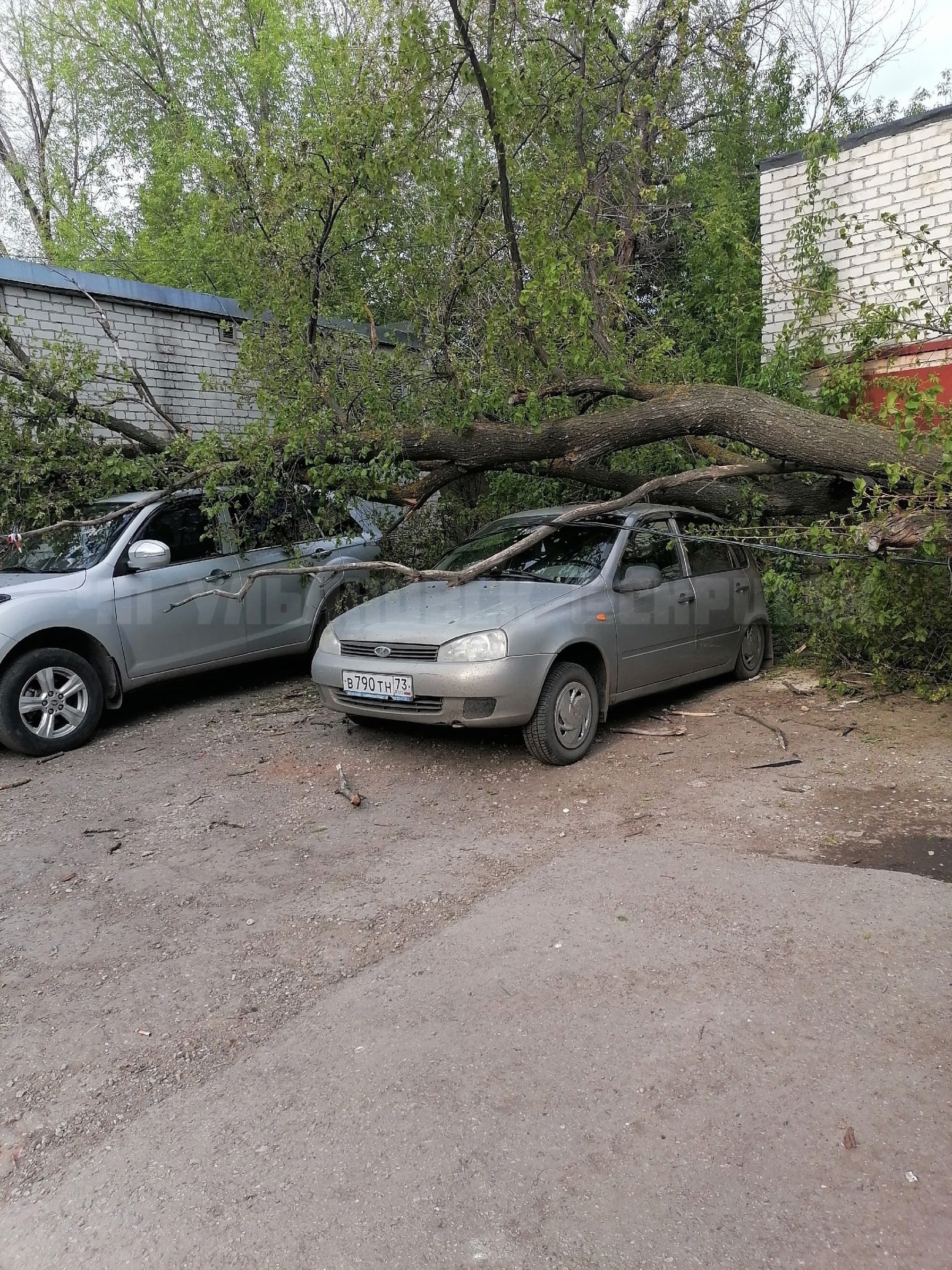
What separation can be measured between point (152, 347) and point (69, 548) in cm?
388

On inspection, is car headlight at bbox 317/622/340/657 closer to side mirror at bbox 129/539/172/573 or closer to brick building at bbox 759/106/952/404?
side mirror at bbox 129/539/172/573

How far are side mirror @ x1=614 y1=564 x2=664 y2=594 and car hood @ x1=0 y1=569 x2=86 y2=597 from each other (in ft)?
12.3

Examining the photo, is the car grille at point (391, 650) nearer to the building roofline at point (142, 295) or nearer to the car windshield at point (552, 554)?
the car windshield at point (552, 554)

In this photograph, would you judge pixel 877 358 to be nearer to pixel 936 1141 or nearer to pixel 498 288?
pixel 498 288

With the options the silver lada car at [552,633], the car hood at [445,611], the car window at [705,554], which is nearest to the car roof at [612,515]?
the silver lada car at [552,633]

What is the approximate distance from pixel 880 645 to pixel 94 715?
5.76 m

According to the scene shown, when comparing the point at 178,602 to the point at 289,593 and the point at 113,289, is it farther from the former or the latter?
the point at 113,289

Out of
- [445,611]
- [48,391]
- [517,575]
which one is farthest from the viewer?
[48,391]

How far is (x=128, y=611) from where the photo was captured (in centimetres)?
681

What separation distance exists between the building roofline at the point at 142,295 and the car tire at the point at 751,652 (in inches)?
145

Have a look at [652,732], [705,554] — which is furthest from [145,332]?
[652,732]

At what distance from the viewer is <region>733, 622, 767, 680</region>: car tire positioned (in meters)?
7.54

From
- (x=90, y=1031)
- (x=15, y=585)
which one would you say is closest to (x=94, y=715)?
(x=15, y=585)

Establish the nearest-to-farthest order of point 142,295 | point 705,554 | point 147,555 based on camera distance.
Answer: point 147,555 < point 705,554 < point 142,295
